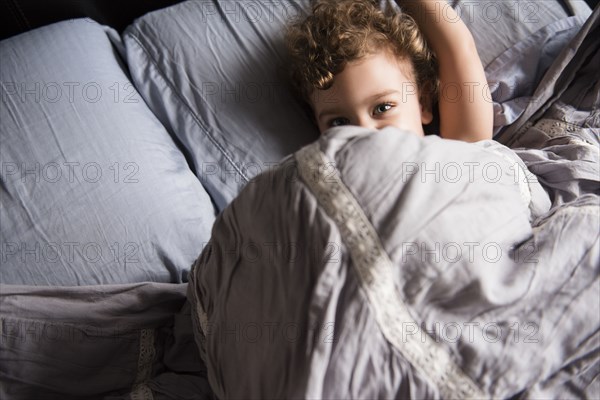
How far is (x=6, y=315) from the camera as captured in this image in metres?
0.74

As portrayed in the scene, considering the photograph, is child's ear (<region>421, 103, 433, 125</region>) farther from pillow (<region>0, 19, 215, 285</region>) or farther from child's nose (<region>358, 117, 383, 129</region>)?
pillow (<region>0, 19, 215, 285</region>)

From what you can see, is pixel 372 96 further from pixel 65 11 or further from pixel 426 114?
pixel 65 11

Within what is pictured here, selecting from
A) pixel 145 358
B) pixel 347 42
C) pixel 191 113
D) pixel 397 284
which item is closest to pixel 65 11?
pixel 191 113

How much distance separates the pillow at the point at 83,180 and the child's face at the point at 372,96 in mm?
286

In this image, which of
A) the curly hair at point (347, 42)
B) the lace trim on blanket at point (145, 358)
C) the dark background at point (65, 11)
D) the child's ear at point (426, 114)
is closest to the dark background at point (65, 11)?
the dark background at point (65, 11)

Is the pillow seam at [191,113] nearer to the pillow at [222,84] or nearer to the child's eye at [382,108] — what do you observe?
the pillow at [222,84]

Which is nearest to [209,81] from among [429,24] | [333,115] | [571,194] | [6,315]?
[333,115]

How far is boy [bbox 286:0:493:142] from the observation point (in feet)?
3.02

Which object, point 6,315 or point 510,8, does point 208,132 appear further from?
point 510,8

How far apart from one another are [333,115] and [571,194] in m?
0.40

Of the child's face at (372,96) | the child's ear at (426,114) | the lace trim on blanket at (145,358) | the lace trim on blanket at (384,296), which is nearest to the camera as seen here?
the lace trim on blanket at (384,296)

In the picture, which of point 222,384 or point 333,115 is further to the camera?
point 333,115

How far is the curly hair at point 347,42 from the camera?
3.05ft

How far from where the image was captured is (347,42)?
3.05 feet
